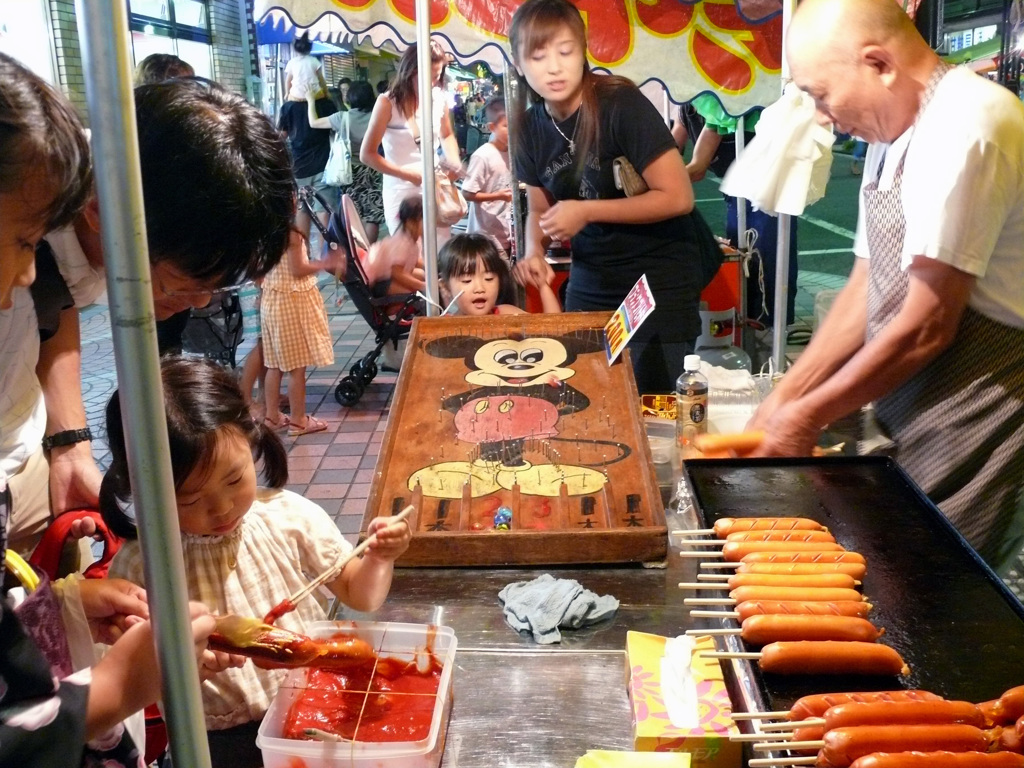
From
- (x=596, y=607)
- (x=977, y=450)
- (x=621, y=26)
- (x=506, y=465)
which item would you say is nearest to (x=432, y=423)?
(x=506, y=465)

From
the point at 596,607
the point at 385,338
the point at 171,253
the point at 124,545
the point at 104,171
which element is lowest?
the point at 385,338

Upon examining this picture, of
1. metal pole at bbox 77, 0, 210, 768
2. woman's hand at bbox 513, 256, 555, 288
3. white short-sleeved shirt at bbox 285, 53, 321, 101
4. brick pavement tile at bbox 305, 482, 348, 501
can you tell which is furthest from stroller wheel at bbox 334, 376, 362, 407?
metal pole at bbox 77, 0, 210, 768

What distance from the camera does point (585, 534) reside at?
1881mm

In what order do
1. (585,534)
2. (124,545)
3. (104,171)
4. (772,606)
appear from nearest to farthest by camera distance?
(104,171)
(772,606)
(124,545)
(585,534)

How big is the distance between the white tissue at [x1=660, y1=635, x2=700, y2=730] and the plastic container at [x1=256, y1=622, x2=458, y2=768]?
353 millimetres

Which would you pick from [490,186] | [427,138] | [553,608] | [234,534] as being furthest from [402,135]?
[553,608]

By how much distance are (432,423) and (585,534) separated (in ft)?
2.27

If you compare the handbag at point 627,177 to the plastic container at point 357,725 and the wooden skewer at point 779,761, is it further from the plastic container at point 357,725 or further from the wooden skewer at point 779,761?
the wooden skewer at point 779,761

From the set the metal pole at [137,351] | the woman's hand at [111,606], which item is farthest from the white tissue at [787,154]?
the metal pole at [137,351]

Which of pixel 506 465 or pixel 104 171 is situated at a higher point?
pixel 104 171

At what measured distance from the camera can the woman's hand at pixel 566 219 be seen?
318 centimetres

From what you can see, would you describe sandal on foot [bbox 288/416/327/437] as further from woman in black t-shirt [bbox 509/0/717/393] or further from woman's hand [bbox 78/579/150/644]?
woman's hand [bbox 78/579/150/644]

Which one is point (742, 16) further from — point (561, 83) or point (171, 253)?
point (171, 253)

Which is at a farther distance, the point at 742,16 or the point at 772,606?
the point at 742,16
